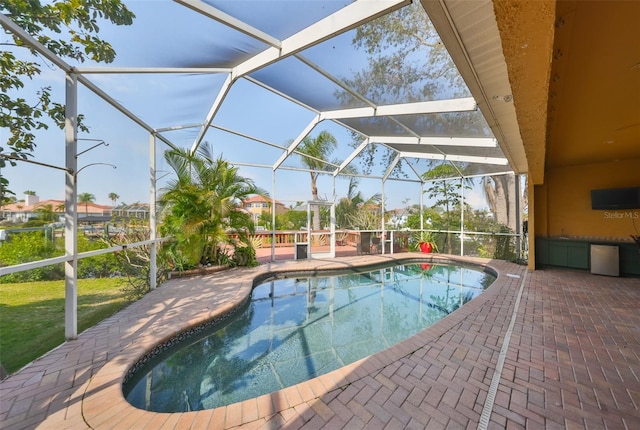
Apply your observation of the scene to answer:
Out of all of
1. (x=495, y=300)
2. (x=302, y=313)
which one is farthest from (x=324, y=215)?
(x=495, y=300)

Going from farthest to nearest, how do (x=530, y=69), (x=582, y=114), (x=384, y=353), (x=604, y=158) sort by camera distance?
(x=604, y=158) < (x=582, y=114) < (x=384, y=353) < (x=530, y=69)

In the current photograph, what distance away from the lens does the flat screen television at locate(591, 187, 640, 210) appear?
21.9 ft

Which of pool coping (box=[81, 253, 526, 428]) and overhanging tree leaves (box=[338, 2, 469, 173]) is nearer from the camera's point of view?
pool coping (box=[81, 253, 526, 428])

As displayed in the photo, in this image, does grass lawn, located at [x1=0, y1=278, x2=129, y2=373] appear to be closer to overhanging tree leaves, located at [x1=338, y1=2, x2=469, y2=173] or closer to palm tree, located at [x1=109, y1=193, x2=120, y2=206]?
palm tree, located at [x1=109, y1=193, x2=120, y2=206]

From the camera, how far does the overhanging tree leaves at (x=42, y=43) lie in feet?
8.21

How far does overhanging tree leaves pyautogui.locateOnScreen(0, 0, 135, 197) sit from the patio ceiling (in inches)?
6.7

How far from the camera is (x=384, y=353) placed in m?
2.99

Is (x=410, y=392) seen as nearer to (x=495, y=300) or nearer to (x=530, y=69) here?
(x=530, y=69)

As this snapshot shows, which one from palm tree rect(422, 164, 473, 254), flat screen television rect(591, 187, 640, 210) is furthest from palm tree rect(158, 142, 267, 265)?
flat screen television rect(591, 187, 640, 210)

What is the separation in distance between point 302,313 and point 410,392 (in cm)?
311

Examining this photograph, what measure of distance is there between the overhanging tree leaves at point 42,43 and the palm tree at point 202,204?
134 inches

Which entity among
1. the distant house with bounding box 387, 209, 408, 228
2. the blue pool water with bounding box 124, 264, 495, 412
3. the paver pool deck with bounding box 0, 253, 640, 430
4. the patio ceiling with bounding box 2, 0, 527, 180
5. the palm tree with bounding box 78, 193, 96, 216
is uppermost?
the patio ceiling with bounding box 2, 0, 527, 180

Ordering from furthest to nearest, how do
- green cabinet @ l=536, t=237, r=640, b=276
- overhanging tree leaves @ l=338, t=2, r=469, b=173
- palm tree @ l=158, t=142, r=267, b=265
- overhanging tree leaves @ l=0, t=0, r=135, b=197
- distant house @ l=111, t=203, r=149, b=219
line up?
green cabinet @ l=536, t=237, r=640, b=276 < palm tree @ l=158, t=142, r=267, b=265 < distant house @ l=111, t=203, r=149, b=219 < overhanging tree leaves @ l=338, t=2, r=469, b=173 < overhanging tree leaves @ l=0, t=0, r=135, b=197

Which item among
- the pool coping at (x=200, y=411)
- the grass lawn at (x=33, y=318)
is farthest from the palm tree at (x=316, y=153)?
the grass lawn at (x=33, y=318)
